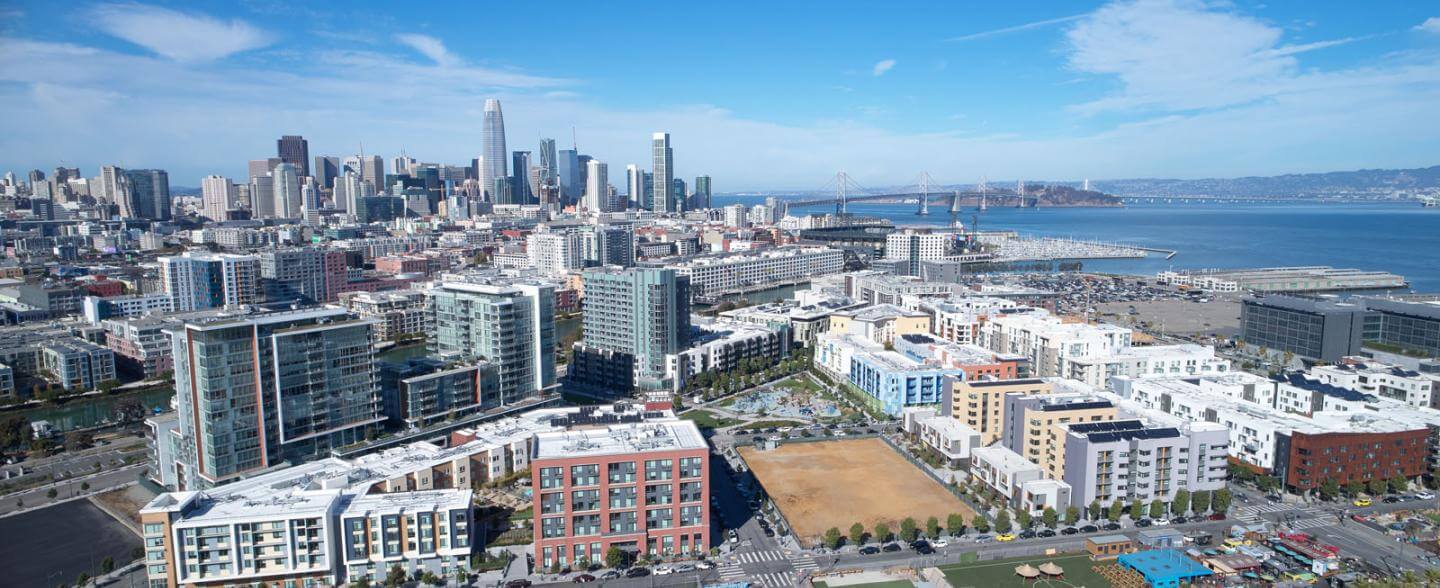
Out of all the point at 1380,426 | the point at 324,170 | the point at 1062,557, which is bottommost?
the point at 1062,557

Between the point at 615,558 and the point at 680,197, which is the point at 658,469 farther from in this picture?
the point at 680,197

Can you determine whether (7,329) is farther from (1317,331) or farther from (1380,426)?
(1317,331)

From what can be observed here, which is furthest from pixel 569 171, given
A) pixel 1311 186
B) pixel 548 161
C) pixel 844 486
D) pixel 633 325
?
pixel 1311 186

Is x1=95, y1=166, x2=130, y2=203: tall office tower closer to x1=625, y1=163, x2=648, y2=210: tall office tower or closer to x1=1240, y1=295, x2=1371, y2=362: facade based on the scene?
x1=625, y1=163, x2=648, y2=210: tall office tower

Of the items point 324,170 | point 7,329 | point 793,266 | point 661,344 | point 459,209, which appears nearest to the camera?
point 661,344

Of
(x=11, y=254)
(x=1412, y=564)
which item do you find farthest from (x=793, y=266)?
(x=11, y=254)

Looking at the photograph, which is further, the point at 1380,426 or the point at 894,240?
the point at 894,240

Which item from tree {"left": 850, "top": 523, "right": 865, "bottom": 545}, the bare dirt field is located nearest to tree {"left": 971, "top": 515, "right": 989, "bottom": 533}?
the bare dirt field
